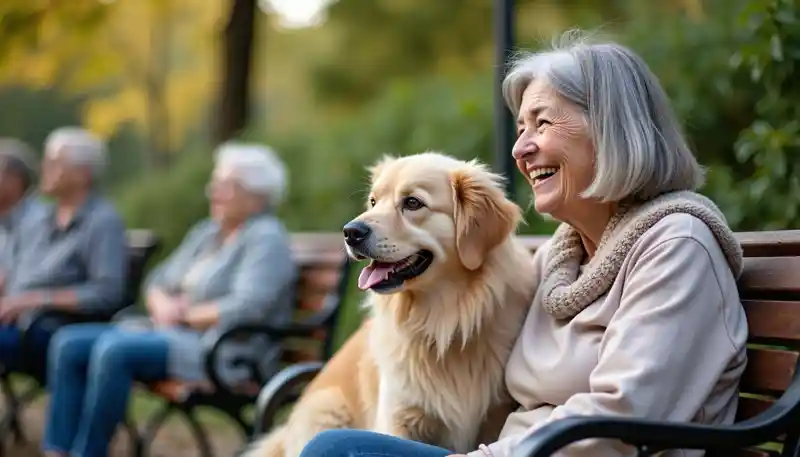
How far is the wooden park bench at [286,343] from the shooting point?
455 centimetres

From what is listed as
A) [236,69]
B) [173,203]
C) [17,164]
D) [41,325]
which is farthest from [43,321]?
[236,69]

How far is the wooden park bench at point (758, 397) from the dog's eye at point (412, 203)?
0.89 metres

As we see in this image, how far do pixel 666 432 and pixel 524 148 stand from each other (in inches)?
33.5

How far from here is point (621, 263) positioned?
7.78 feet

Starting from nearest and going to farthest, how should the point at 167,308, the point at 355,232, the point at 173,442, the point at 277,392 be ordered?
1. the point at 355,232
2. the point at 277,392
3. the point at 167,308
4. the point at 173,442

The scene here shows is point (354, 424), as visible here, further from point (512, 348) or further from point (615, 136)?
point (615, 136)

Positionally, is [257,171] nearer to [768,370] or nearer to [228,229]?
[228,229]

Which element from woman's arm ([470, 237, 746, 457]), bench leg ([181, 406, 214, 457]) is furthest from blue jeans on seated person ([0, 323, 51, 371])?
woman's arm ([470, 237, 746, 457])

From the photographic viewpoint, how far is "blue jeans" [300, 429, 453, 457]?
2420mm

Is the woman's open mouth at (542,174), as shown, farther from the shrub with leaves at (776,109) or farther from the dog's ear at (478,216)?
the shrub with leaves at (776,109)

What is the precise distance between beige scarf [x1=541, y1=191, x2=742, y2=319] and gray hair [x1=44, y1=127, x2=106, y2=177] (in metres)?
3.83

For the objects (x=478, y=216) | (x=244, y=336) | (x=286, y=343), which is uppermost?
(x=478, y=216)

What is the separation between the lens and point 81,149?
19.3ft

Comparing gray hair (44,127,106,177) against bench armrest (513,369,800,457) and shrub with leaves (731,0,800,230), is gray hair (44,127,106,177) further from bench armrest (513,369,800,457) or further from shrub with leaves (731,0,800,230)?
bench armrest (513,369,800,457)
